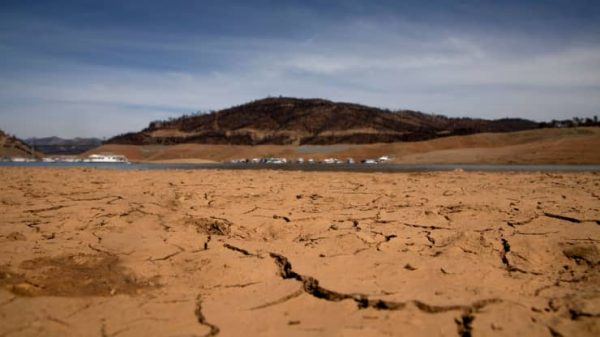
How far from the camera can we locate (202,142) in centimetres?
8462

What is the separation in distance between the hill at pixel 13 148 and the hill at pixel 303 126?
699 inches

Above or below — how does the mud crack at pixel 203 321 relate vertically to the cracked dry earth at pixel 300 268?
below

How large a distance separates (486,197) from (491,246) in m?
3.03

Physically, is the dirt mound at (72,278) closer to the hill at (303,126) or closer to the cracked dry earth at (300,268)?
the cracked dry earth at (300,268)

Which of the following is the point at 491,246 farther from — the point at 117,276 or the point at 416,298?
the point at 117,276

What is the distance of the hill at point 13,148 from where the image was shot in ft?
236

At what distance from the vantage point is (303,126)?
85.1m

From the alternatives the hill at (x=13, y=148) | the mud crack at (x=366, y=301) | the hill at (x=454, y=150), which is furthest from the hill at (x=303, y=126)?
the mud crack at (x=366, y=301)

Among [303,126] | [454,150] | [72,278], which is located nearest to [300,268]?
[72,278]

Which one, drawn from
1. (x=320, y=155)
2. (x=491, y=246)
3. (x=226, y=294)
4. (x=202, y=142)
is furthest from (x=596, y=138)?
(x=202, y=142)

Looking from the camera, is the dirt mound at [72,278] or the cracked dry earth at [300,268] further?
the dirt mound at [72,278]

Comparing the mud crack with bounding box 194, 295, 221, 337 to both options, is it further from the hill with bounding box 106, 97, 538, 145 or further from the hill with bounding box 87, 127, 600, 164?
the hill with bounding box 106, 97, 538, 145

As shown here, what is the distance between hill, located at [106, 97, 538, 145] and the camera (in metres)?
78.6

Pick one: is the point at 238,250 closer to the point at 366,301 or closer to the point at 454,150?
the point at 366,301
